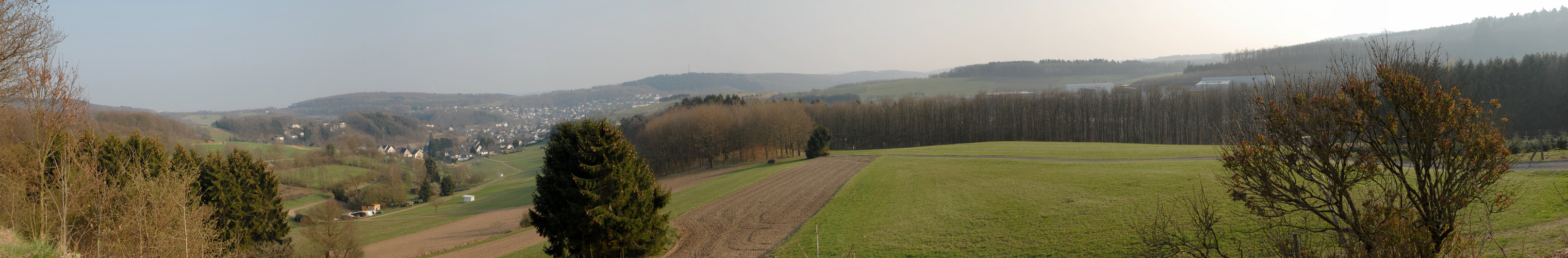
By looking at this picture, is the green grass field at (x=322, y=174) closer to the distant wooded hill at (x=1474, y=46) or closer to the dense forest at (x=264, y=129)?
the dense forest at (x=264, y=129)

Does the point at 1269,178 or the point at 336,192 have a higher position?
the point at 1269,178

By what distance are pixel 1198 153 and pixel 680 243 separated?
2583cm

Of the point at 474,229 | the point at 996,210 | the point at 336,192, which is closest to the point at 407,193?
the point at 336,192

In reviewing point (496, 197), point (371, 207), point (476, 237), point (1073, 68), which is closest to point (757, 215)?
point (476, 237)

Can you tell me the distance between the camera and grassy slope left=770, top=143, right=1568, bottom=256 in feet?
38.3

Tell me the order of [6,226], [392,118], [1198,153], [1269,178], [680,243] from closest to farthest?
[1269,178] → [6,226] → [680,243] → [1198,153] → [392,118]

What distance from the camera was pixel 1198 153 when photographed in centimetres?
2834

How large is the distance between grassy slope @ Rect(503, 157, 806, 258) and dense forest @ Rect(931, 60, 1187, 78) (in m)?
108

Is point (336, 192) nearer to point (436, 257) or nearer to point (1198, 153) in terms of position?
point (436, 257)

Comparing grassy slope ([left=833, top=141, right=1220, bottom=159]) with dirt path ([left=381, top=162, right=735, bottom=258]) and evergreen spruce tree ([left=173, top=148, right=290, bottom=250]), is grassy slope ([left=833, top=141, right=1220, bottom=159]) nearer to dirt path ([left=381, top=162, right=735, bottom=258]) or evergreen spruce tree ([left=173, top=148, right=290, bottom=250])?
dirt path ([left=381, top=162, right=735, bottom=258])

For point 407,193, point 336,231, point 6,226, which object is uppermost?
point 6,226

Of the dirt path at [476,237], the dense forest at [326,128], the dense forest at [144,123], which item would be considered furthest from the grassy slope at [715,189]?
the dense forest at [326,128]

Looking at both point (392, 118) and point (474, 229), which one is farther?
point (392, 118)

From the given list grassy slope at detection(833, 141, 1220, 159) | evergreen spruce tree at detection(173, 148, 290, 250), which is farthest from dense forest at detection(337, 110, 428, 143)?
grassy slope at detection(833, 141, 1220, 159)
